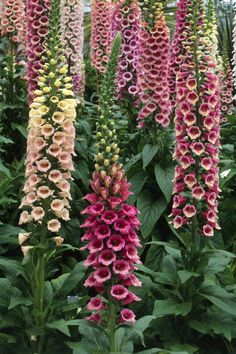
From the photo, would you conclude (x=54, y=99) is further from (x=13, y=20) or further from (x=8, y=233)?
(x=13, y=20)

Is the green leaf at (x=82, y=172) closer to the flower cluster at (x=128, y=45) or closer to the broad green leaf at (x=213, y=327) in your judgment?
the flower cluster at (x=128, y=45)

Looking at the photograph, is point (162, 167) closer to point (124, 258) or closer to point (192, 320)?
point (192, 320)

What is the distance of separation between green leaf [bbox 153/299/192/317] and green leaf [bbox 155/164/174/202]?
4.57 ft

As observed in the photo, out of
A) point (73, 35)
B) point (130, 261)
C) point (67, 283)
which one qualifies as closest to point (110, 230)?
point (130, 261)

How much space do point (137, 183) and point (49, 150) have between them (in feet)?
6.52

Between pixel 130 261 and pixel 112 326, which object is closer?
pixel 130 261

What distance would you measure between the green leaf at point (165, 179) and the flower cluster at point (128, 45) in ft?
4.74

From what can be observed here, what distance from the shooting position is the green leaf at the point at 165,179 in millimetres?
5934

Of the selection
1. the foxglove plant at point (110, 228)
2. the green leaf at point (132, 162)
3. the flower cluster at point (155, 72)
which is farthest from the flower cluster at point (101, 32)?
the foxglove plant at point (110, 228)

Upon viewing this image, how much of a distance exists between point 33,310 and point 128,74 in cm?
362

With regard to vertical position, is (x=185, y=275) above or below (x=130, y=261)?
below

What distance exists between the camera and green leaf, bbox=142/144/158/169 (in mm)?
6035

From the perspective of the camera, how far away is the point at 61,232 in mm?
5805

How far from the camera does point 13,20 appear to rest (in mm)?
8250
